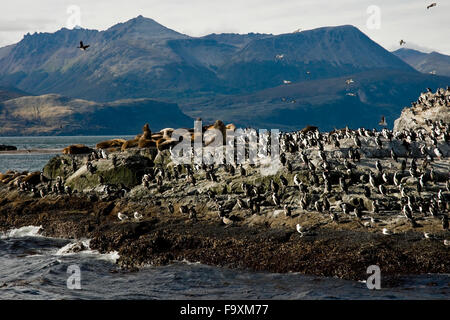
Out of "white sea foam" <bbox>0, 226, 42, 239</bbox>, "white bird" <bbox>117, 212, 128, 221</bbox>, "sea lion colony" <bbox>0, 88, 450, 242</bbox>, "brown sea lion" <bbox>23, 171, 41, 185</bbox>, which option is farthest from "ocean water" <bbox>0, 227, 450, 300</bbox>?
"brown sea lion" <bbox>23, 171, 41, 185</bbox>

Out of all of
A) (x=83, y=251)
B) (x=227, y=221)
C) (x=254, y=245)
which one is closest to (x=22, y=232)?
(x=83, y=251)

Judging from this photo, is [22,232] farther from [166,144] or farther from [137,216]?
[166,144]

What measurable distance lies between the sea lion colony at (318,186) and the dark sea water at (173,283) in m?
3.27

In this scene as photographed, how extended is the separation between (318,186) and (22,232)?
52.8ft

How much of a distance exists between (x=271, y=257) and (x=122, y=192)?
40.4ft

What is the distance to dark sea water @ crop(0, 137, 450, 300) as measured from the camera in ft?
51.8

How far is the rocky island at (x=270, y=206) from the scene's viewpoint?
1834cm

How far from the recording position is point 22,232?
89.4ft

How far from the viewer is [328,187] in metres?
22.8

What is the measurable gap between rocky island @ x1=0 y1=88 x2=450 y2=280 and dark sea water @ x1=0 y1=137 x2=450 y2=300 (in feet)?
2.26

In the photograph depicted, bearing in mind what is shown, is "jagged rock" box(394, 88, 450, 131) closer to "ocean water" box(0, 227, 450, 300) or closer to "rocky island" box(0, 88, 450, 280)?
"rocky island" box(0, 88, 450, 280)

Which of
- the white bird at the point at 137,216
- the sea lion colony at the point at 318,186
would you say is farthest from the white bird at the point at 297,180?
the white bird at the point at 137,216

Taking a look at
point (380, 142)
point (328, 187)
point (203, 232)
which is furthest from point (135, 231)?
point (380, 142)

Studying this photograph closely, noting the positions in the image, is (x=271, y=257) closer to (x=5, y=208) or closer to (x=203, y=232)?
(x=203, y=232)
